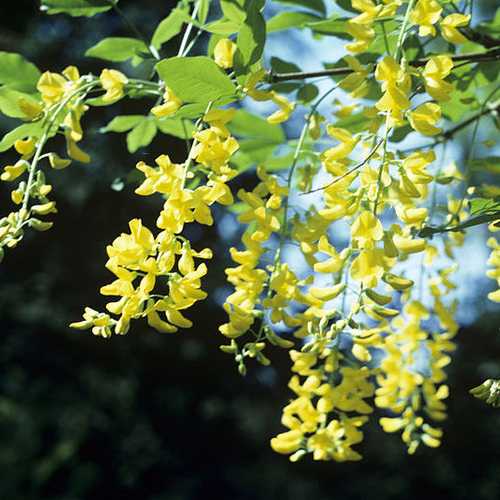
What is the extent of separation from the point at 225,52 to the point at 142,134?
0.33m

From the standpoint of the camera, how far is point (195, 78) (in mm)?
660

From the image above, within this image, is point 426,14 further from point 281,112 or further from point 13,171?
point 13,171

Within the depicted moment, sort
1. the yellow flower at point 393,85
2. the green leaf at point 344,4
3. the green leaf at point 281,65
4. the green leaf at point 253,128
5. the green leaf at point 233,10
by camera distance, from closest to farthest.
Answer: the yellow flower at point 393,85 → the green leaf at point 233,10 → the green leaf at point 344,4 → the green leaf at point 281,65 → the green leaf at point 253,128

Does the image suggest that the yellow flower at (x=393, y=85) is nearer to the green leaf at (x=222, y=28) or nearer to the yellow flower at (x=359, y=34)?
the yellow flower at (x=359, y=34)

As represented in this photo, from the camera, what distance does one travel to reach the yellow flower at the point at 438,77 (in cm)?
64

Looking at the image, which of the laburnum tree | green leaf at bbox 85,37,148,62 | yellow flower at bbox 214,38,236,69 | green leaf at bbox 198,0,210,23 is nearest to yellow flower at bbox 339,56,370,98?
the laburnum tree

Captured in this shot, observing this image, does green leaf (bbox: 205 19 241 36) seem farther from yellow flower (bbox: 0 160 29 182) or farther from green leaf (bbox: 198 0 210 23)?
yellow flower (bbox: 0 160 29 182)

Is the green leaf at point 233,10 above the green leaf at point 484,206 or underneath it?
above

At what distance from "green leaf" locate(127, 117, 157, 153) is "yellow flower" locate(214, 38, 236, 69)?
0.31m

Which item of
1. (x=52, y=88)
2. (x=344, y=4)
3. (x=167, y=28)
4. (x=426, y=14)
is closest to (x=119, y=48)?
(x=167, y=28)

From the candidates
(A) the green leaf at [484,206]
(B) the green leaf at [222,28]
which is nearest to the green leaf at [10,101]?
(B) the green leaf at [222,28]

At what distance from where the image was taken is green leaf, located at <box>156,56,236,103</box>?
25.4 inches

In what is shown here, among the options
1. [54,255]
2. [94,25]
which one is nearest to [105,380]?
[54,255]

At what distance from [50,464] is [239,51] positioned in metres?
5.67
